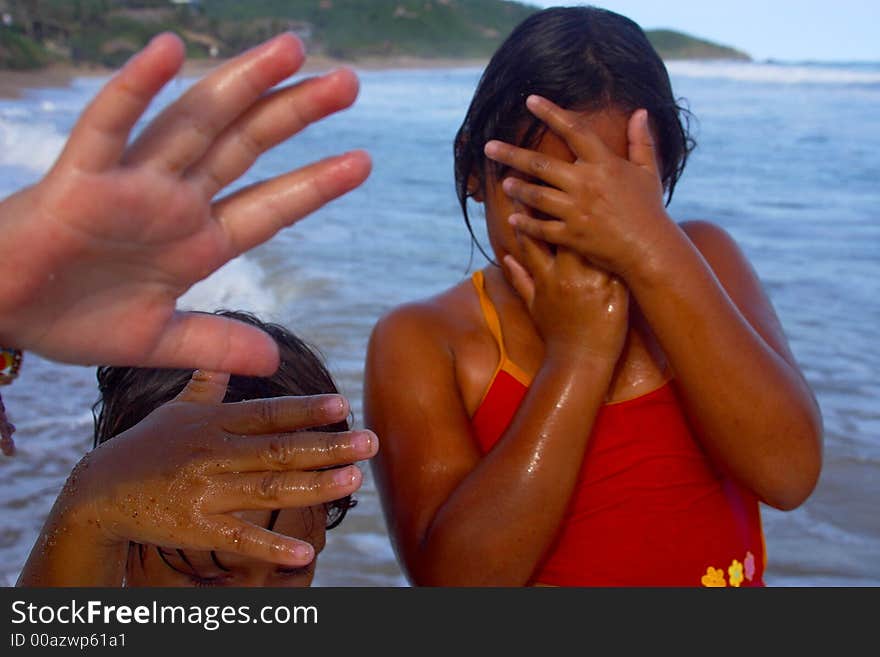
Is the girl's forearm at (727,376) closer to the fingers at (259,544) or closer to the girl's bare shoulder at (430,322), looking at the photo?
the girl's bare shoulder at (430,322)

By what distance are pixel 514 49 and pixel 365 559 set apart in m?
1.68

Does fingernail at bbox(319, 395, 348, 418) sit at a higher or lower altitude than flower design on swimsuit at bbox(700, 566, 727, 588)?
higher

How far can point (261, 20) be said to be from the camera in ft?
222

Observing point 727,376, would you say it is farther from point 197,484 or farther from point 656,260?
point 197,484

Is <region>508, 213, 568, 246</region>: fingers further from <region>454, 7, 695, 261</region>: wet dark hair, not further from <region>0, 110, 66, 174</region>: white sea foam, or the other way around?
<region>0, 110, 66, 174</region>: white sea foam

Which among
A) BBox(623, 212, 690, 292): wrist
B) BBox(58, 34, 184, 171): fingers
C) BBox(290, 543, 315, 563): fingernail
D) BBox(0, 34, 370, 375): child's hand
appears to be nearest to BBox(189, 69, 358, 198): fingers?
BBox(0, 34, 370, 375): child's hand

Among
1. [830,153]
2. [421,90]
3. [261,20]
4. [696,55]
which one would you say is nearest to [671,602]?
[830,153]

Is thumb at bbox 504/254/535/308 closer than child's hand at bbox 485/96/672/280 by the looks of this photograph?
No

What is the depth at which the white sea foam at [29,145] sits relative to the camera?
1159 cm

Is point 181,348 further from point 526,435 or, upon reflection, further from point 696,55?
point 696,55

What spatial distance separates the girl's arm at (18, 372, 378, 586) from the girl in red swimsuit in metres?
0.49

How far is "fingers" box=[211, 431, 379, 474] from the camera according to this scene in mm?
1560

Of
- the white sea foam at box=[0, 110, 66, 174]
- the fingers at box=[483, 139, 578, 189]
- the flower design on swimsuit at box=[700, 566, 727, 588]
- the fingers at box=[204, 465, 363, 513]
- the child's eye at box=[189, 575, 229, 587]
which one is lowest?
the white sea foam at box=[0, 110, 66, 174]

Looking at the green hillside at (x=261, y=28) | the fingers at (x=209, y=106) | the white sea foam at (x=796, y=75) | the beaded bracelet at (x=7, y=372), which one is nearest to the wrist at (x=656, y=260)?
the fingers at (x=209, y=106)
